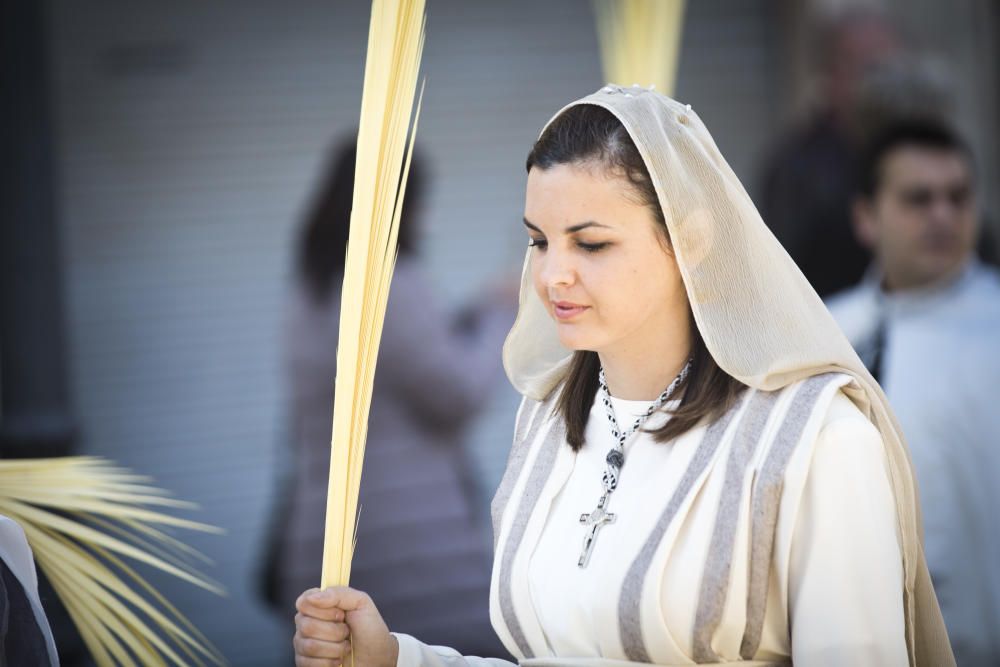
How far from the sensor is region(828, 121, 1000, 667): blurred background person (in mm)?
3637

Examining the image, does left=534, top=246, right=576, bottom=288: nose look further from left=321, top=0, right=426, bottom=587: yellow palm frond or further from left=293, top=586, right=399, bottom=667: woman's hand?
left=293, top=586, right=399, bottom=667: woman's hand

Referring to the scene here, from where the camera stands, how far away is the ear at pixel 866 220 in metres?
4.06

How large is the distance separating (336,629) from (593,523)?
425mm

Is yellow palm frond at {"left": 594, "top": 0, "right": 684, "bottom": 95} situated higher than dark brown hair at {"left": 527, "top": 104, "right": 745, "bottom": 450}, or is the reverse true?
yellow palm frond at {"left": 594, "top": 0, "right": 684, "bottom": 95}

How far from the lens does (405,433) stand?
4.64 m

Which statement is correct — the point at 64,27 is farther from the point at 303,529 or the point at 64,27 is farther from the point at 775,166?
the point at 775,166

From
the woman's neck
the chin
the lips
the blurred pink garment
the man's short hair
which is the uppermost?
the man's short hair

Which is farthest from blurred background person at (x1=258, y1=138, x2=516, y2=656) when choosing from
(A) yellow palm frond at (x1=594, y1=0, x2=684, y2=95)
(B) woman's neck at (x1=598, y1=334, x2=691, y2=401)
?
(B) woman's neck at (x1=598, y1=334, x2=691, y2=401)

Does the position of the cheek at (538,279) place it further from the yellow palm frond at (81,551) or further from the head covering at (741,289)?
the yellow palm frond at (81,551)

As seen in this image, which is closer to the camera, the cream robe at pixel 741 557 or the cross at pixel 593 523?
the cream robe at pixel 741 557

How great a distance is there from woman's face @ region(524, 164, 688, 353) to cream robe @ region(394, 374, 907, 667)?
0.72 ft

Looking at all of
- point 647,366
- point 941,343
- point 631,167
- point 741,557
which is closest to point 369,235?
point 631,167

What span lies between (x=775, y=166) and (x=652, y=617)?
11.9 feet

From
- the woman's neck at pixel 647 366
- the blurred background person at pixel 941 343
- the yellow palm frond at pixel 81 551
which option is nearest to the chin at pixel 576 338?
the woman's neck at pixel 647 366
